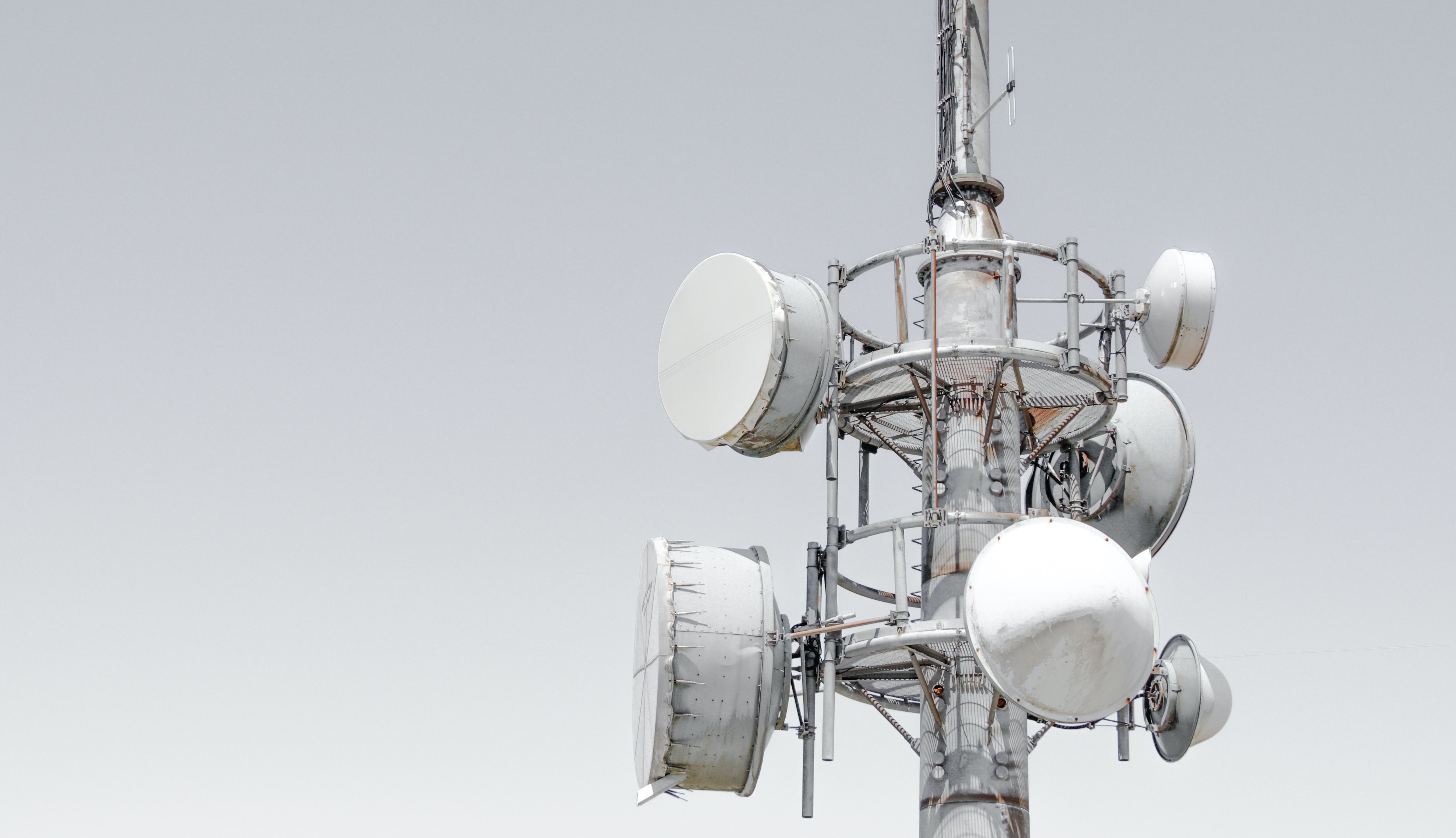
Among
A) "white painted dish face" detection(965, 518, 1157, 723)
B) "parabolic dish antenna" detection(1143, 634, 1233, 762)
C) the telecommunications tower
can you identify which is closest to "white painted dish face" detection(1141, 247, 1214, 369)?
the telecommunications tower

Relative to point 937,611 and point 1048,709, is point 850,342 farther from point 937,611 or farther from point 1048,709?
point 1048,709

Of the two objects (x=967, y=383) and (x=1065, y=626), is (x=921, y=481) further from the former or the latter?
(x=1065, y=626)

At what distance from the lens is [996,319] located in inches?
1220

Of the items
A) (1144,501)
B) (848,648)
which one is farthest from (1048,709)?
(1144,501)

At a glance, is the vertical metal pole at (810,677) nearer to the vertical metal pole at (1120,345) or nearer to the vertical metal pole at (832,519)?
the vertical metal pole at (832,519)

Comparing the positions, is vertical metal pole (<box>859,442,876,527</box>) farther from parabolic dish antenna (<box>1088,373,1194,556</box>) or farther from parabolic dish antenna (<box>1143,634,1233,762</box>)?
parabolic dish antenna (<box>1143,634,1233,762</box>)

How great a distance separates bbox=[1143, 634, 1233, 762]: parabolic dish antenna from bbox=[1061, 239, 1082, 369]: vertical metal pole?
5.57 m

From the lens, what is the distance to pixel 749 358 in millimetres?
29391

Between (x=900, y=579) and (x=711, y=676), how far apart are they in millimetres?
3516

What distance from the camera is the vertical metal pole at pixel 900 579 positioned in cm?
2764

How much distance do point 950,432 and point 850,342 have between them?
2.45 meters

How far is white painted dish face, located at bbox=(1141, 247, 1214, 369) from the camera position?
98.7 feet

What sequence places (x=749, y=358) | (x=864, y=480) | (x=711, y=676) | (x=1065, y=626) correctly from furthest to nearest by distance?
(x=864, y=480), (x=749, y=358), (x=711, y=676), (x=1065, y=626)

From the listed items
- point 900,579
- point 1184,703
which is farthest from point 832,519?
point 1184,703
